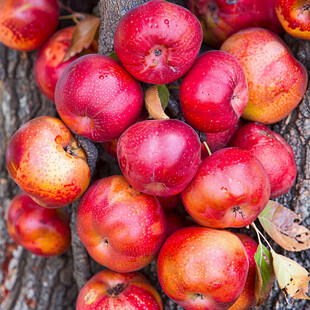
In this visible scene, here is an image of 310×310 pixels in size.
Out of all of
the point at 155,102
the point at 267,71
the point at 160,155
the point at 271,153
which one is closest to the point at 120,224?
the point at 160,155

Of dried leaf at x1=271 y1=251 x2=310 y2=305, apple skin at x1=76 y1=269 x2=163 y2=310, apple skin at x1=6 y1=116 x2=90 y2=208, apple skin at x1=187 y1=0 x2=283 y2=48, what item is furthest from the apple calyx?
apple skin at x1=187 y1=0 x2=283 y2=48

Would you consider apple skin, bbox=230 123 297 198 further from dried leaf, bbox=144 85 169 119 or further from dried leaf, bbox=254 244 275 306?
dried leaf, bbox=144 85 169 119

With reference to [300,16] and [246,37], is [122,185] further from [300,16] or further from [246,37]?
[300,16]

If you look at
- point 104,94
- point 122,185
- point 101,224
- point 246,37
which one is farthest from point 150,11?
point 101,224

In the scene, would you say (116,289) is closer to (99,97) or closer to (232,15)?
(99,97)

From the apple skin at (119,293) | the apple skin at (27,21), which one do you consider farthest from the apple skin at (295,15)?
the apple skin at (119,293)

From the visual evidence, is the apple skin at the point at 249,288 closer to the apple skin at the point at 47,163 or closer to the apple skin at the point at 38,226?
the apple skin at the point at 47,163
